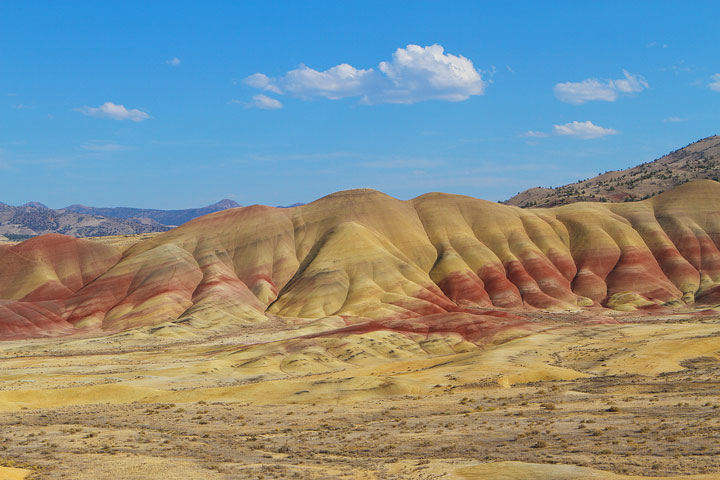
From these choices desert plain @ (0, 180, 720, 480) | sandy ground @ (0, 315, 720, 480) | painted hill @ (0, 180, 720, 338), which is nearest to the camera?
sandy ground @ (0, 315, 720, 480)

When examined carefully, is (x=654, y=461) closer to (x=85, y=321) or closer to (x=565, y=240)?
(x=85, y=321)

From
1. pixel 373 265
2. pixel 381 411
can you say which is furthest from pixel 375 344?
pixel 373 265

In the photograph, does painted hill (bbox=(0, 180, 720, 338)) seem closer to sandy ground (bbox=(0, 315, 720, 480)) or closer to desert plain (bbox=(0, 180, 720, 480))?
desert plain (bbox=(0, 180, 720, 480))

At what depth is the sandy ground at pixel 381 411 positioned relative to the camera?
1345 inches

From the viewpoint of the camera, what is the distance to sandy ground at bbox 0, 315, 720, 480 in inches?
1345

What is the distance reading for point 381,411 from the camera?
52.3 metres

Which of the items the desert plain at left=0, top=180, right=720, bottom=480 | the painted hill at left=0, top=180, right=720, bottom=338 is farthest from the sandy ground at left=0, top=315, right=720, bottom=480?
the painted hill at left=0, top=180, right=720, bottom=338

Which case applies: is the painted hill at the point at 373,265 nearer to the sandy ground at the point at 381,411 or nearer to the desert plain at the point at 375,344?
the desert plain at the point at 375,344

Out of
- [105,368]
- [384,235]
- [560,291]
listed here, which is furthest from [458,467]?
[384,235]

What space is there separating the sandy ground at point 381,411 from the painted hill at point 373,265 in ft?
139

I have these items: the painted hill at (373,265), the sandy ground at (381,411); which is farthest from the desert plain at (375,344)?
the painted hill at (373,265)

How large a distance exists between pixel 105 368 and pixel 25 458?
2138 inches

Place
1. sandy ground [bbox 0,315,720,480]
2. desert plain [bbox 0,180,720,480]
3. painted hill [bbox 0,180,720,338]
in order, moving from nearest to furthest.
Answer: sandy ground [bbox 0,315,720,480] → desert plain [bbox 0,180,720,480] → painted hill [bbox 0,180,720,338]

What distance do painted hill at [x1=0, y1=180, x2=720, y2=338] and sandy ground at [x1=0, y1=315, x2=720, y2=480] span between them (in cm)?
4244
